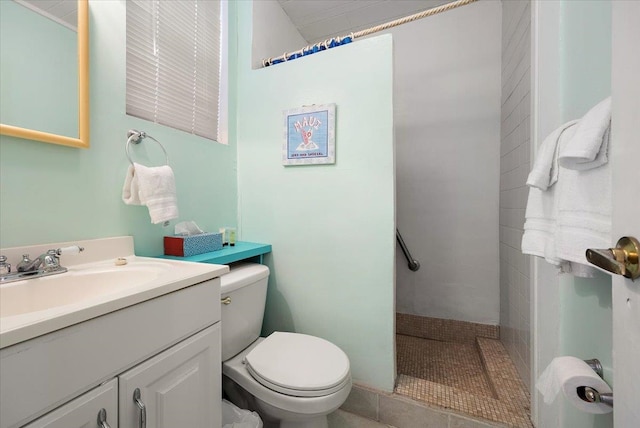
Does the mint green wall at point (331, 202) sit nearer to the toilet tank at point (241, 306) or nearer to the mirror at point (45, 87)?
the toilet tank at point (241, 306)

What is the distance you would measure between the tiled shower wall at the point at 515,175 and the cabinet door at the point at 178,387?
1.39 meters

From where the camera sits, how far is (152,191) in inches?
38.9

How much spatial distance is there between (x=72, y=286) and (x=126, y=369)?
387mm

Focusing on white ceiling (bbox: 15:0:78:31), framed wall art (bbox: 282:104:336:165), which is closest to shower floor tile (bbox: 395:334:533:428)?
framed wall art (bbox: 282:104:336:165)

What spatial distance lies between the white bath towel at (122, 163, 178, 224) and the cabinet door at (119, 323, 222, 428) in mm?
484

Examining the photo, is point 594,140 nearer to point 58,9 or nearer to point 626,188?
point 626,188

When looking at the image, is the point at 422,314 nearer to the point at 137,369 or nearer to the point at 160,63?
the point at 137,369

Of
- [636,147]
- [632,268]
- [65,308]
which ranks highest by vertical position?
[636,147]

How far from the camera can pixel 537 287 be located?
102 centimetres

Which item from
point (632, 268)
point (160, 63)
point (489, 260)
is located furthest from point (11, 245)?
point (489, 260)

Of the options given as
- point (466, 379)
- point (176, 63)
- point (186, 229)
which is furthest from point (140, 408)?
point (466, 379)

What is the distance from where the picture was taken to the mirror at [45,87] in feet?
2.54

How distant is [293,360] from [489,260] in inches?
61.8

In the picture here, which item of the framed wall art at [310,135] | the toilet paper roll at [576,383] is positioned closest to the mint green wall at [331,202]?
the framed wall art at [310,135]
